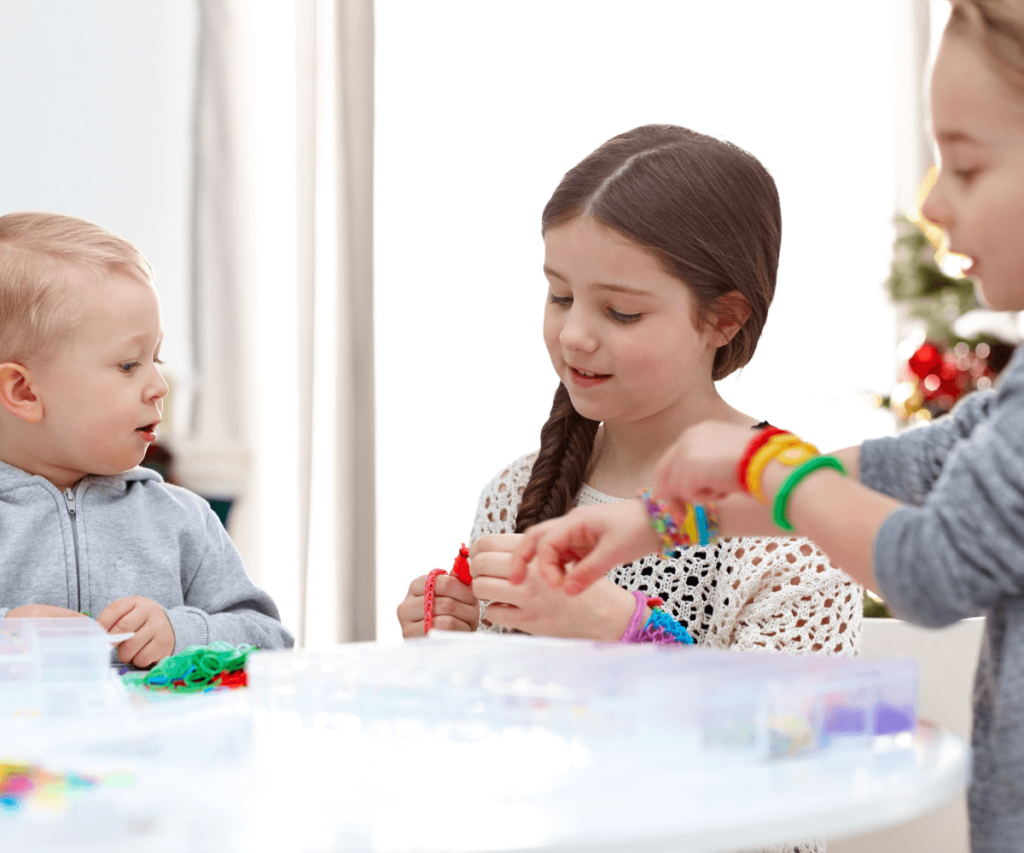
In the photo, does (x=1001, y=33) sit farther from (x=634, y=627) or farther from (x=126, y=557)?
(x=126, y=557)

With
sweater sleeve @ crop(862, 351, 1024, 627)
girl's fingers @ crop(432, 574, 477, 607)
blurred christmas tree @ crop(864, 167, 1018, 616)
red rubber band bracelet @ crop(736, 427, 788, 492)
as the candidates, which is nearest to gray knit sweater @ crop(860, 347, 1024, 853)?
sweater sleeve @ crop(862, 351, 1024, 627)

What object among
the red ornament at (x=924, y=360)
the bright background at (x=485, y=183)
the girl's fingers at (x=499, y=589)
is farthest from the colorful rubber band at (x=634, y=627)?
the bright background at (x=485, y=183)

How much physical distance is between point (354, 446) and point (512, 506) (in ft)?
5.33

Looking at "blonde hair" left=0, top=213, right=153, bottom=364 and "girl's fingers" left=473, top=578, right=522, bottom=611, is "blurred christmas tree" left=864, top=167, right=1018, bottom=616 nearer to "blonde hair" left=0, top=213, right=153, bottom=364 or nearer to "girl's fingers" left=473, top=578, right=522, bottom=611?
"girl's fingers" left=473, top=578, right=522, bottom=611

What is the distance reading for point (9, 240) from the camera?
4.20 feet

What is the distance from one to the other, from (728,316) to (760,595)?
324mm

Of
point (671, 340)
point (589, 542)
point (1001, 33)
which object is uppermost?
point (1001, 33)

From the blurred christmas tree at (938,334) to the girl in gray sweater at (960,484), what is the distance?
159 centimetres

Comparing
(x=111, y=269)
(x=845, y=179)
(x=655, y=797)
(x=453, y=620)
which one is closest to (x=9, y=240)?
(x=111, y=269)

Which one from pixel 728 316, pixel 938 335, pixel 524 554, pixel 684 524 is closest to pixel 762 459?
pixel 684 524

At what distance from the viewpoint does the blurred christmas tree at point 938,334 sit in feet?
7.55

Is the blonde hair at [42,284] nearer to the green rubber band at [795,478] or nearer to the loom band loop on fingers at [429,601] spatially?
the loom band loop on fingers at [429,601]

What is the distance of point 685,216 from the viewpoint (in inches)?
48.2

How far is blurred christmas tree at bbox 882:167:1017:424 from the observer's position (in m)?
2.30
